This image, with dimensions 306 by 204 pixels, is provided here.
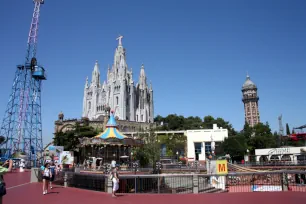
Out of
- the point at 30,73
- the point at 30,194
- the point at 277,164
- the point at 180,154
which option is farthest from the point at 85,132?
the point at 30,194

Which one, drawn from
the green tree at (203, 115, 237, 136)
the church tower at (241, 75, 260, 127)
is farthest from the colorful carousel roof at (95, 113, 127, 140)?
the church tower at (241, 75, 260, 127)

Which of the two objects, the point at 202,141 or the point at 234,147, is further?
the point at 202,141

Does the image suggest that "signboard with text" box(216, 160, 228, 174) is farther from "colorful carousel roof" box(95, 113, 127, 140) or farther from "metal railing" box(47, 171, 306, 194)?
"colorful carousel roof" box(95, 113, 127, 140)

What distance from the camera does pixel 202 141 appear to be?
5444 cm

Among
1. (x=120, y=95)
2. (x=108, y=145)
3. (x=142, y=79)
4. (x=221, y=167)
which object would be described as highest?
(x=142, y=79)

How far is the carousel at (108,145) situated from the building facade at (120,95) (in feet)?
206

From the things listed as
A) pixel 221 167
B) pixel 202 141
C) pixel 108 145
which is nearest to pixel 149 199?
pixel 221 167

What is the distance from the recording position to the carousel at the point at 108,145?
28.9 metres

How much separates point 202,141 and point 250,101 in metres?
88.3

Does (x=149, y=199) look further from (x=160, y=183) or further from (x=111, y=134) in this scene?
(x=111, y=134)

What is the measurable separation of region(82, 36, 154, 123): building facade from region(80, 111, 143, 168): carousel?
206 ft

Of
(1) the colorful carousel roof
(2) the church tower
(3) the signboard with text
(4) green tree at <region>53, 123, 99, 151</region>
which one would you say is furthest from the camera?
(2) the church tower

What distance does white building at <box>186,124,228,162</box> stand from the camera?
5375 cm

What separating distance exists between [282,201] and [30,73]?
53.8 m
